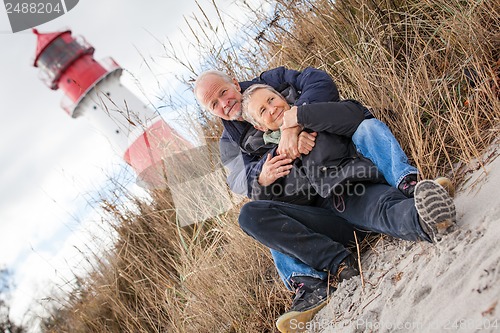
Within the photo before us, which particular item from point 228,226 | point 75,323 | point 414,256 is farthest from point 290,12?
point 75,323

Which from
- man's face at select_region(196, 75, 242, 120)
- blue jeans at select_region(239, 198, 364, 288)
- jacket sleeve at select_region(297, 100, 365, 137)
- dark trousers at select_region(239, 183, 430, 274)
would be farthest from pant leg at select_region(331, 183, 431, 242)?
man's face at select_region(196, 75, 242, 120)

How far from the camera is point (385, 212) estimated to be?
1866 mm

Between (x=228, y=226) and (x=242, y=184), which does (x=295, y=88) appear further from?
(x=228, y=226)

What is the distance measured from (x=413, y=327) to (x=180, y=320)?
7.21ft

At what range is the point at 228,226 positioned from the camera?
335 cm

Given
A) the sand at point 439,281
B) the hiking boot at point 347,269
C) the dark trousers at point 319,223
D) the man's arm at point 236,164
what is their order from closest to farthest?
the sand at point 439,281 < the dark trousers at point 319,223 < the hiking boot at point 347,269 < the man's arm at point 236,164

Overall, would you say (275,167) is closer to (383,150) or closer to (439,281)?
(383,150)

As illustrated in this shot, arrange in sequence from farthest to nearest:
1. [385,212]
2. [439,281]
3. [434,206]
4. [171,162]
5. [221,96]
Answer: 1. [171,162]
2. [221,96]
3. [385,212]
4. [434,206]
5. [439,281]

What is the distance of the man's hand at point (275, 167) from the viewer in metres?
2.15

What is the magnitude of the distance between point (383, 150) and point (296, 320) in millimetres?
845

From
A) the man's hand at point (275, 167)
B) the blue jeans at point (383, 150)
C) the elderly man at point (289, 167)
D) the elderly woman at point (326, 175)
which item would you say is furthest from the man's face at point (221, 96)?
the blue jeans at point (383, 150)

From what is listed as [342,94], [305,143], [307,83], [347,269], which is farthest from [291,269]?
[342,94]

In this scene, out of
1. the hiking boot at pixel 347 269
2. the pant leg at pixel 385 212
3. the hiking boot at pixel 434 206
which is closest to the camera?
the hiking boot at pixel 434 206

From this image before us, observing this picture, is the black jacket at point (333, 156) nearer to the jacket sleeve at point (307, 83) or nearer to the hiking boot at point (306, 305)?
the jacket sleeve at point (307, 83)
